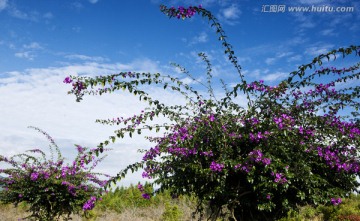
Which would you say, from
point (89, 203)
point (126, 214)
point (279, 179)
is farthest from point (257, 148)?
point (126, 214)

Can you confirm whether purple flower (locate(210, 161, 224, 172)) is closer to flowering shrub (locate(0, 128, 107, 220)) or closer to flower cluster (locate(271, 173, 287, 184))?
flower cluster (locate(271, 173, 287, 184))

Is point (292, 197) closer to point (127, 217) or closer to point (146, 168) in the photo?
point (146, 168)

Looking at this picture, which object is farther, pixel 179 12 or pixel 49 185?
pixel 49 185

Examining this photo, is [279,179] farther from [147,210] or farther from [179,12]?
[147,210]

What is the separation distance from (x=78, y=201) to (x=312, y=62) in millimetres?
6862

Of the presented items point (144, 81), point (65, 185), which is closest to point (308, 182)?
point (144, 81)

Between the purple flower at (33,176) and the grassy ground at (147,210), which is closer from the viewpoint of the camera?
the purple flower at (33,176)

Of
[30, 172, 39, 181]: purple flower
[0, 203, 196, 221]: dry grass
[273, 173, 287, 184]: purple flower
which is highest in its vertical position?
[30, 172, 39, 181]: purple flower

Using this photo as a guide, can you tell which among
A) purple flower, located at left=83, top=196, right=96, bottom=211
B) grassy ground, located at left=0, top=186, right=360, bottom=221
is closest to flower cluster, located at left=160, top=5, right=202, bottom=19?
purple flower, located at left=83, top=196, right=96, bottom=211

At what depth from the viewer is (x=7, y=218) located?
13.4 metres

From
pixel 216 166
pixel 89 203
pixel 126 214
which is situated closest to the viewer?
pixel 216 166

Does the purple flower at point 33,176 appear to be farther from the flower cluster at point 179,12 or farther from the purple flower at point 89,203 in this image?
the flower cluster at point 179,12

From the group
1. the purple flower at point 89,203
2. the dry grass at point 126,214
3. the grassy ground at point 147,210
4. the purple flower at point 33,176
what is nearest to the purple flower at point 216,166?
the purple flower at point 89,203

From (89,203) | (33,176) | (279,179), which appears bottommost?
(89,203)
